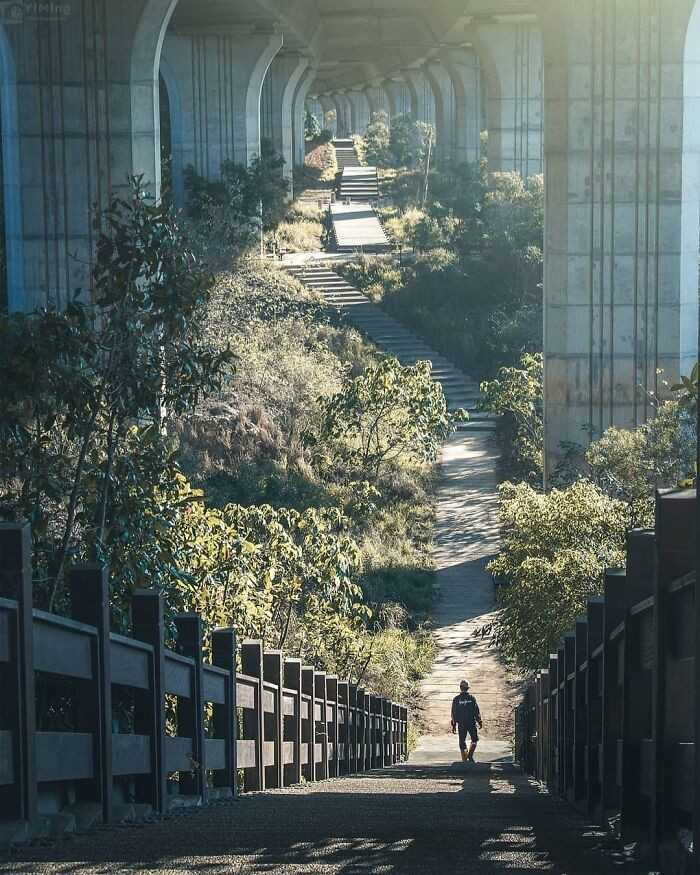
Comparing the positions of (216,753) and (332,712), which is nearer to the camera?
(216,753)

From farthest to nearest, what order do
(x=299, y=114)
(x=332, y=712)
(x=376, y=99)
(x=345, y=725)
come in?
1. (x=376, y=99)
2. (x=299, y=114)
3. (x=345, y=725)
4. (x=332, y=712)

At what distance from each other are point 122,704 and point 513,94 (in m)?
41.8

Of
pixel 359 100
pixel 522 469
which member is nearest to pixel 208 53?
pixel 522 469

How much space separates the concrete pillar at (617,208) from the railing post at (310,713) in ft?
40.0

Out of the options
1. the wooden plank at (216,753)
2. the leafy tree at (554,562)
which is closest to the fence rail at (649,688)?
the wooden plank at (216,753)

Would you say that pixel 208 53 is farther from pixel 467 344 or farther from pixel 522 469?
pixel 522 469

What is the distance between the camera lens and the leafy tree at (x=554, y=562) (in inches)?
545

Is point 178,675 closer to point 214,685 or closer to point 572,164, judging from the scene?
point 214,685

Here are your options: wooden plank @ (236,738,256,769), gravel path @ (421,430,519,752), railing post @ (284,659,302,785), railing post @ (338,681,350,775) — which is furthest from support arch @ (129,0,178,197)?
wooden plank @ (236,738,256,769)

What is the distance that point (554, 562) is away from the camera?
47.0 ft

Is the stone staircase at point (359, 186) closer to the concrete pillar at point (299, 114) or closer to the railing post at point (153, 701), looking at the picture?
the concrete pillar at point (299, 114)

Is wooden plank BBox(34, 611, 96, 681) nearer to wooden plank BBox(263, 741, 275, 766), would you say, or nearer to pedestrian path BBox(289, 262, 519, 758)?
wooden plank BBox(263, 741, 275, 766)

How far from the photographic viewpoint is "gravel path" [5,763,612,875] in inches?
158

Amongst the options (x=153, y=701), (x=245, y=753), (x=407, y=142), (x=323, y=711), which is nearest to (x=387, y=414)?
(x=323, y=711)
